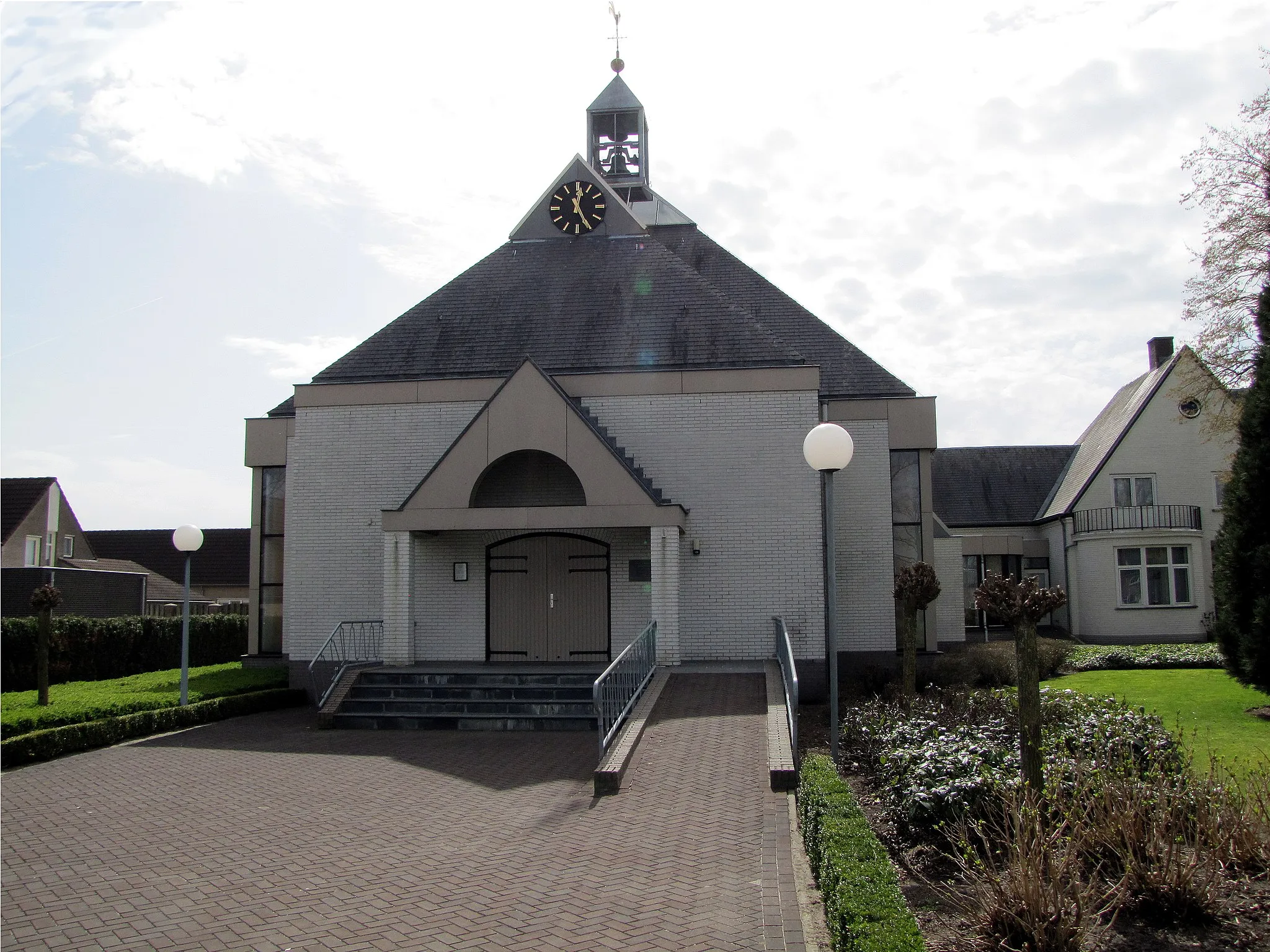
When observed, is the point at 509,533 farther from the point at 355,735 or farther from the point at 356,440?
the point at 355,735

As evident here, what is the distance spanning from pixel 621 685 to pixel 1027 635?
6686 mm

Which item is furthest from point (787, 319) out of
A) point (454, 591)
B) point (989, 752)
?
point (989, 752)

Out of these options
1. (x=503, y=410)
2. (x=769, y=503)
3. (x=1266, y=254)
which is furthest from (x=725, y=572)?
(x=1266, y=254)

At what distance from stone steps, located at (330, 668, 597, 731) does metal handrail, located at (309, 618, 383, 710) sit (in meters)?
1.76

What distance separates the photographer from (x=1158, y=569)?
101 ft

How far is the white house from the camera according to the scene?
30594 mm

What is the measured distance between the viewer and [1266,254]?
2025cm

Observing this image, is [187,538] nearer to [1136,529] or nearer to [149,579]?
[1136,529]

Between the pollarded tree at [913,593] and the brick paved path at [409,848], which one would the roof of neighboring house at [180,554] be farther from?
the pollarded tree at [913,593]

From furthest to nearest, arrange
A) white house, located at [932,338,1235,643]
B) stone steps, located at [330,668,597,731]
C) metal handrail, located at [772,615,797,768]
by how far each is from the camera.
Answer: white house, located at [932,338,1235,643] < stone steps, located at [330,668,597,731] < metal handrail, located at [772,615,797,768]

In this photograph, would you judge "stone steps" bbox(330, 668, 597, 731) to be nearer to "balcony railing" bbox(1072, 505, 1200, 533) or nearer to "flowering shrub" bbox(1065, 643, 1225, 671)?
"flowering shrub" bbox(1065, 643, 1225, 671)

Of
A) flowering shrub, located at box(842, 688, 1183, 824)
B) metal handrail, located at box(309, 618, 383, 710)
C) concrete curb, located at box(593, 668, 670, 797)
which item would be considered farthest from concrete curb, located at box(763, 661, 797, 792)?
metal handrail, located at box(309, 618, 383, 710)

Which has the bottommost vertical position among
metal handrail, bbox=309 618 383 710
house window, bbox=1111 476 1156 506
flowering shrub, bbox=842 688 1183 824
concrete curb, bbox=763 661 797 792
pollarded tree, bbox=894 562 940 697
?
concrete curb, bbox=763 661 797 792

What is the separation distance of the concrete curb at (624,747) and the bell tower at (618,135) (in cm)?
1721
